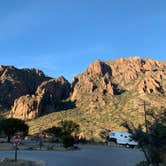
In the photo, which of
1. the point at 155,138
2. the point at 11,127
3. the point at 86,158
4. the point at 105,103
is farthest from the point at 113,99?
the point at 155,138

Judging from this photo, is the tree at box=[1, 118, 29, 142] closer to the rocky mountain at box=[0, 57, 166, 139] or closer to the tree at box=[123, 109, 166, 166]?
the rocky mountain at box=[0, 57, 166, 139]

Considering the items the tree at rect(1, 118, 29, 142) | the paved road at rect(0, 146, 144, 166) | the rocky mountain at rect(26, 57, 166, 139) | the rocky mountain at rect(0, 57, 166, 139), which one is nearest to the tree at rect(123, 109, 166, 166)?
the paved road at rect(0, 146, 144, 166)

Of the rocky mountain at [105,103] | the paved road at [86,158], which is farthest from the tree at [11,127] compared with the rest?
the paved road at [86,158]

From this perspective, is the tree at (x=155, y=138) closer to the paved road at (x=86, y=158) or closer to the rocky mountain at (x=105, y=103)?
the paved road at (x=86, y=158)

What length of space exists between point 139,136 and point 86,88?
175847 mm

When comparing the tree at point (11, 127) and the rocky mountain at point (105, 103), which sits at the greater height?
the rocky mountain at point (105, 103)

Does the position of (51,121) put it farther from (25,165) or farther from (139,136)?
(139,136)

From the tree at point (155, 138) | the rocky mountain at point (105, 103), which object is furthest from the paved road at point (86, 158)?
the rocky mountain at point (105, 103)

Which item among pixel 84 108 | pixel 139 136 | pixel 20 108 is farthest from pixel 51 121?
pixel 139 136

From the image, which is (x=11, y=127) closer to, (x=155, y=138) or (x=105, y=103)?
(x=105, y=103)

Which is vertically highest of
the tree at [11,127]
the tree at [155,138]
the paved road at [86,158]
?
the tree at [11,127]

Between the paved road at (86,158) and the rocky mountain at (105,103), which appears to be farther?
the rocky mountain at (105,103)

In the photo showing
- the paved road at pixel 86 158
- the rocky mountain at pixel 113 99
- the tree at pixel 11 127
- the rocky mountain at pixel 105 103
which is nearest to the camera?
the paved road at pixel 86 158

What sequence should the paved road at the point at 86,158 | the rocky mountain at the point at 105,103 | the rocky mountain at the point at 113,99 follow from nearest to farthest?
1. the paved road at the point at 86,158
2. the rocky mountain at the point at 113,99
3. the rocky mountain at the point at 105,103
